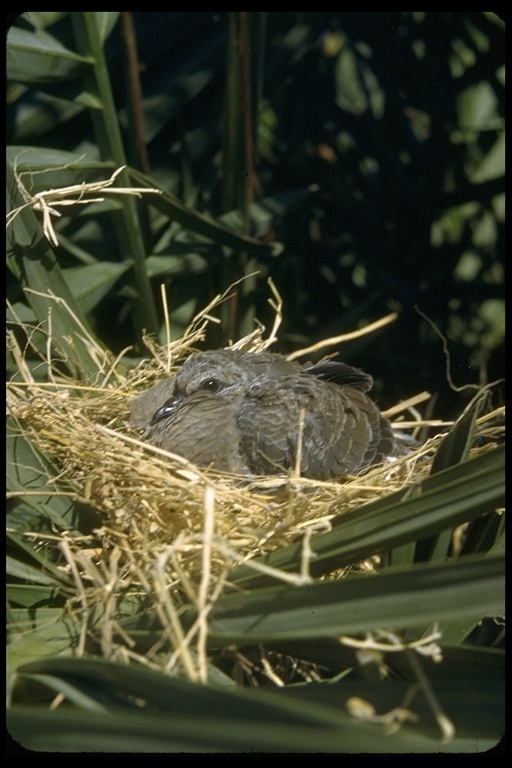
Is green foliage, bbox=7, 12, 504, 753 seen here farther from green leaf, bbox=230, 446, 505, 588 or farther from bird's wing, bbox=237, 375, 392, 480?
bird's wing, bbox=237, 375, 392, 480

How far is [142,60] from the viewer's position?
11.2 ft

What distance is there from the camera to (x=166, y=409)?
114 inches

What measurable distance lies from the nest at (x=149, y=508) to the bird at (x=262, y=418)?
0.10m

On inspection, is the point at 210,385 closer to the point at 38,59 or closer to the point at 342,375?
the point at 342,375

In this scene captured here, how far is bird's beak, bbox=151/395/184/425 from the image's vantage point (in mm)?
2859

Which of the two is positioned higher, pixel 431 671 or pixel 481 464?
pixel 481 464

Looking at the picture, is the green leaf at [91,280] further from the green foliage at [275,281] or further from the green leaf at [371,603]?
the green leaf at [371,603]

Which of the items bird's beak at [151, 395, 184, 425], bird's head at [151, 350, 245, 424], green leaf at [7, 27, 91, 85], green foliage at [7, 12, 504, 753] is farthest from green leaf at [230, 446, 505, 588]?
green leaf at [7, 27, 91, 85]

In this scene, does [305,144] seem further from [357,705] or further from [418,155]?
[357,705]

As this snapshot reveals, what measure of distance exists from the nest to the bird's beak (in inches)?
4.1

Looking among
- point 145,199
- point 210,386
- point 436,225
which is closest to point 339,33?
point 436,225

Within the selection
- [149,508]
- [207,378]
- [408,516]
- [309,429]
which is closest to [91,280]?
[207,378]

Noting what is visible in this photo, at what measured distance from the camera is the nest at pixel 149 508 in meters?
1.72

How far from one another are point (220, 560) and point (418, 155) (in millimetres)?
2899
